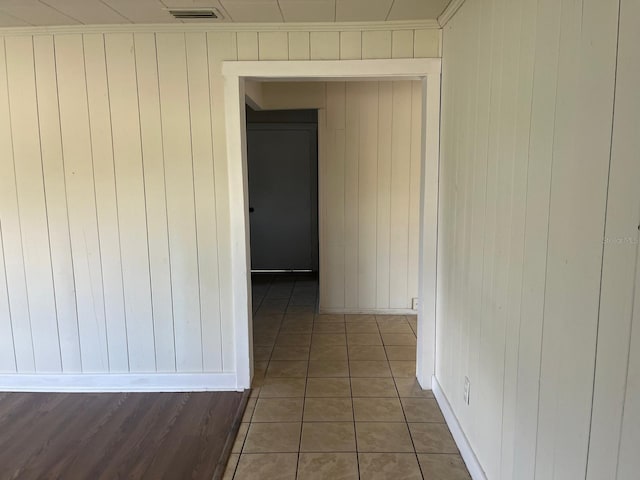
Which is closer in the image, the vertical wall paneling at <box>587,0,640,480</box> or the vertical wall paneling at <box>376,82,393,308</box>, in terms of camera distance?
the vertical wall paneling at <box>587,0,640,480</box>

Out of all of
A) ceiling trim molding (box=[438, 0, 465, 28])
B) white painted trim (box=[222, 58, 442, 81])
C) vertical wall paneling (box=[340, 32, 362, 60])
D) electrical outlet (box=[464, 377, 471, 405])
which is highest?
ceiling trim molding (box=[438, 0, 465, 28])

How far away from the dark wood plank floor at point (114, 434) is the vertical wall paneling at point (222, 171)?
1.25 ft

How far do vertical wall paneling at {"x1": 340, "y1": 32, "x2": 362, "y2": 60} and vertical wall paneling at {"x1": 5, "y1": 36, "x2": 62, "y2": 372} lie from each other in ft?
5.78

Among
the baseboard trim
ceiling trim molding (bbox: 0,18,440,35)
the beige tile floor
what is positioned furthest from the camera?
the baseboard trim

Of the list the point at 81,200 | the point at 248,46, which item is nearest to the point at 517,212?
the point at 248,46

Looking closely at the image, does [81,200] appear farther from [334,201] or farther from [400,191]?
[400,191]

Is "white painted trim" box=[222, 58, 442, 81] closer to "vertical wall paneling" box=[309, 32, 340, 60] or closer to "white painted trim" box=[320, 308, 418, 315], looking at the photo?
"vertical wall paneling" box=[309, 32, 340, 60]

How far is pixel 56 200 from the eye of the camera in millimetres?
2648

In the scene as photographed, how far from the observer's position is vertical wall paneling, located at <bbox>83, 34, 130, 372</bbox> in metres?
2.54

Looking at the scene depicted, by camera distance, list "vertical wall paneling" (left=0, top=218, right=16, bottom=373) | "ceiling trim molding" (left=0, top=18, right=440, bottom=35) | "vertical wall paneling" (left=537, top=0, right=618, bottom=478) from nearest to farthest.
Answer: "vertical wall paneling" (left=537, top=0, right=618, bottom=478) → "ceiling trim molding" (left=0, top=18, right=440, bottom=35) → "vertical wall paneling" (left=0, top=218, right=16, bottom=373)

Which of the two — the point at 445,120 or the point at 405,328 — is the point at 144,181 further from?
the point at 405,328

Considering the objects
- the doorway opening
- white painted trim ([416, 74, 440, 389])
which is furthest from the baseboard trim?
white painted trim ([416, 74, 440, 389])

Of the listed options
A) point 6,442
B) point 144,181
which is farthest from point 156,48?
point 6,442

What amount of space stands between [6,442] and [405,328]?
9.32 ft
